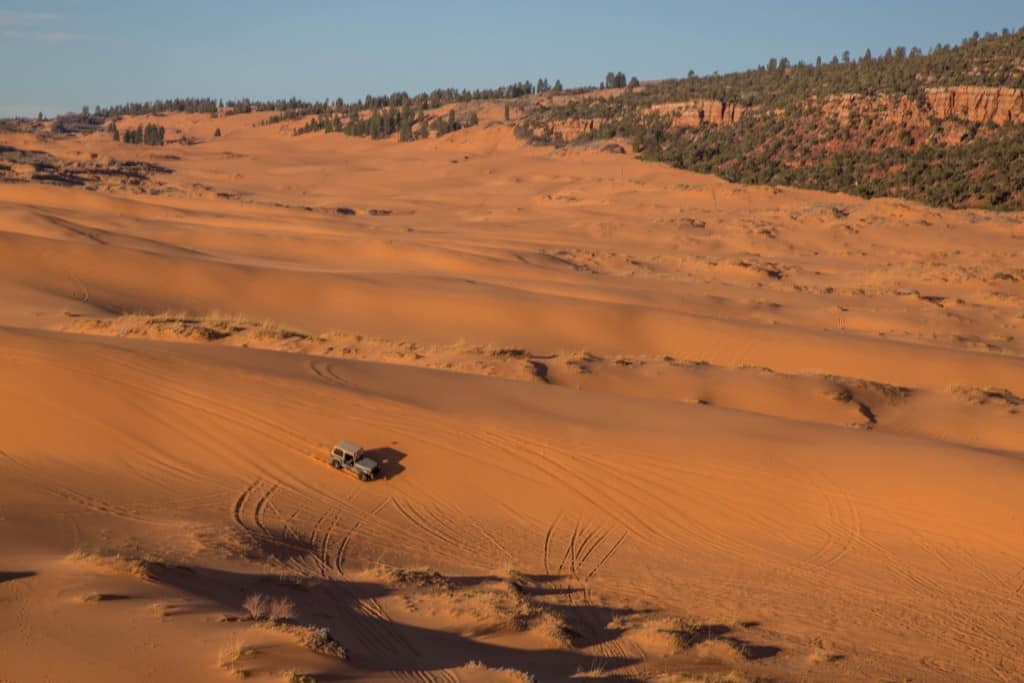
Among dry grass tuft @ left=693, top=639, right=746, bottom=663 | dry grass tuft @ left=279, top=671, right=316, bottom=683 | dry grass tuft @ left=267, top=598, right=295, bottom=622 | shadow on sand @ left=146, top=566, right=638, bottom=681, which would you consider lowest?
dry grass tuft @ left=693, top=639, right=746, bottom=663

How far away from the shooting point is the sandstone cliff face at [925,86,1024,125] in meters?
63.7

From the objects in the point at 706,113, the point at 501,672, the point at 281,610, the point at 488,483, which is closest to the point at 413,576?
the point at 281,610

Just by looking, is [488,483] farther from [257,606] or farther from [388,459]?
[257,606]

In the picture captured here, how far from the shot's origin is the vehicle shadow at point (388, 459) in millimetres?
12125

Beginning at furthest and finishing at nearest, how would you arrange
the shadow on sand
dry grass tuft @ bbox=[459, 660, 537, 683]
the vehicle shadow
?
the vehicle shadow → the shadow on sand → dry grass tuft @ bbox=[459, 660, 537, 683]

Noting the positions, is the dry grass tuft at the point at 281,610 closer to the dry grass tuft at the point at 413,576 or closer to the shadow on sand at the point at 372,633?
the shadow on sand at the point at 372,633

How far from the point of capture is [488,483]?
12.1 meters

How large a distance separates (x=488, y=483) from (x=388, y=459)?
4.37ft

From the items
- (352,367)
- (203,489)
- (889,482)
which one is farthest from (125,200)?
(889,482)

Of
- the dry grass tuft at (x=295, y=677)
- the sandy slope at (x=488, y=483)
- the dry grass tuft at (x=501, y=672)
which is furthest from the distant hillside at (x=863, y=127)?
the dry grass tuft at (x=295, y=677)

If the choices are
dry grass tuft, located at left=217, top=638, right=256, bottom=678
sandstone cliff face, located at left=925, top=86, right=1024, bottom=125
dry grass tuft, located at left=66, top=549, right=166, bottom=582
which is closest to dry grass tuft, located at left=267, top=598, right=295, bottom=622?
→ dry grass tuft, located at left=217, top=638, right=256, bottom=678

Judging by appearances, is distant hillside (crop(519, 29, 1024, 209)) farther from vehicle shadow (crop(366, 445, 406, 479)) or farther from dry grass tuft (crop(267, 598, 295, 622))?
dry grass tuft (crop(267, 598, 295, 622))

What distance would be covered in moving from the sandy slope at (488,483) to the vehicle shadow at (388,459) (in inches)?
8.5

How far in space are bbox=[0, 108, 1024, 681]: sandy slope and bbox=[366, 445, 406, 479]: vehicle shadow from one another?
217mm
